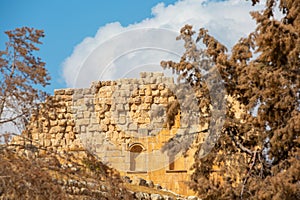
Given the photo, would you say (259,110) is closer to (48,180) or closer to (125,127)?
(48,180)

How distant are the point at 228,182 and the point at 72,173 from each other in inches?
97.4

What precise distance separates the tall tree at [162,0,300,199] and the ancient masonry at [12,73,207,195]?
144 inches

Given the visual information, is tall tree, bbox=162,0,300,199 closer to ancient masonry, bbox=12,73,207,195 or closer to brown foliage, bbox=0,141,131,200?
brown foliage, bbox=0,141,131,200

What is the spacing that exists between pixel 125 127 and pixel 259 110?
6130 millimetres

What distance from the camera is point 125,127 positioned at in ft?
51.2

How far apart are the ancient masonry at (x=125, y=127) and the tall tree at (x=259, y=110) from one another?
12.0 ft

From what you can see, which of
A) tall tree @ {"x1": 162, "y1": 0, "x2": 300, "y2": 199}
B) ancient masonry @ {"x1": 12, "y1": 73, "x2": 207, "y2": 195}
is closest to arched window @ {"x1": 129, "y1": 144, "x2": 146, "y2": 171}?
ancient masonry @ {"x1": 12, "y1": 73, "x2": 207, "y2": 195}

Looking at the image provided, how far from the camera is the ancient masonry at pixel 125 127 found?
49.0ft

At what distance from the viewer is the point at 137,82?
15617 millimetres

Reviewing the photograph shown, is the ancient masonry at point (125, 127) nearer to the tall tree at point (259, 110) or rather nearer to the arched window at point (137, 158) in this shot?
the arched window at point (137, 158)

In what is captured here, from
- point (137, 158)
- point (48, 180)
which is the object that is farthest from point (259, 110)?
point (137, 158)

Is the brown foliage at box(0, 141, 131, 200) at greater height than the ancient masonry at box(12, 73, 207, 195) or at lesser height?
lesser

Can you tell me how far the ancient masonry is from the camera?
1494 centimetres

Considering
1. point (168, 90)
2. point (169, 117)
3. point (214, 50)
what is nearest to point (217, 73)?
point (214, 50)
